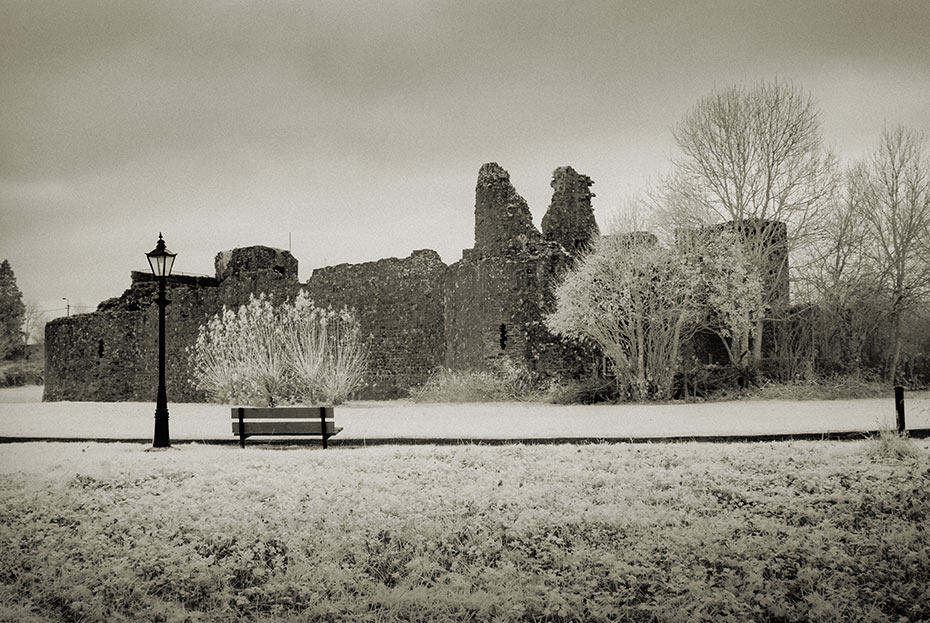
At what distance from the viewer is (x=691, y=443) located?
880 centimetres

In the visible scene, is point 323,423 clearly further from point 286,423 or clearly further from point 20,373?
point 20,373

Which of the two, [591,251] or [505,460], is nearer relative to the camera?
[505,460]

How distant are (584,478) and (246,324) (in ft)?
37.2

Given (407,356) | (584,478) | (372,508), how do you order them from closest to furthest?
(372,508), (584,478), (407,356)

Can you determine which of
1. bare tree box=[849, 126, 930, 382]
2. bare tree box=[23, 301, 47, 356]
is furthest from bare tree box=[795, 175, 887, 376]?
bare tree box=[23, 301, 47, 356]

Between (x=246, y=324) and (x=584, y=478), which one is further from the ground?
(x=246, y=324)

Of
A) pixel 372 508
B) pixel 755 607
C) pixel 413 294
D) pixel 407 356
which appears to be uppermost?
pixel 413 294

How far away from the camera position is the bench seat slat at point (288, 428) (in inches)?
373

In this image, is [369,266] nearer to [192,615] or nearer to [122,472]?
[122,472]

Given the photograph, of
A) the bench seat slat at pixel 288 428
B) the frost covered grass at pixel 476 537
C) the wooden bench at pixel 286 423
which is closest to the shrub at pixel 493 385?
the wooden bench at pixel 286 423

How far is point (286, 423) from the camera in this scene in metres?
9.60

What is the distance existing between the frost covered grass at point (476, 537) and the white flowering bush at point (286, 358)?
7.20m

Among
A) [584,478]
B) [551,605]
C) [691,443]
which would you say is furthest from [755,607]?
[691,443]

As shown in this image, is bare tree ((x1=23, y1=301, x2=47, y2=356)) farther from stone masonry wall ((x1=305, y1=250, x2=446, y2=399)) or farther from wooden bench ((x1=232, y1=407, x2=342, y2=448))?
wooden bench ((x1=232, y1=407, x2=342, y2=448))
